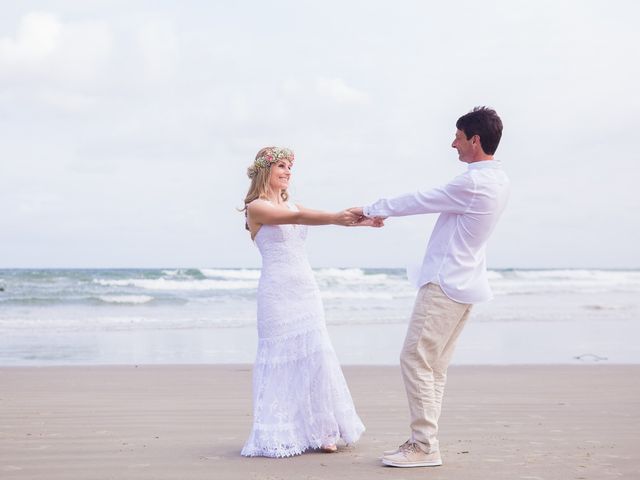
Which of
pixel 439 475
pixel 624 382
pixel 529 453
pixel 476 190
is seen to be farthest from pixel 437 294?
pixel 624 382

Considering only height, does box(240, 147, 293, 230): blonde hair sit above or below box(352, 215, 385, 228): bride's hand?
above

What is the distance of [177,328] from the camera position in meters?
15.1

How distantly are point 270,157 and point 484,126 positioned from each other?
1.43 m

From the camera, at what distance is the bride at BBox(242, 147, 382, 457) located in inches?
195

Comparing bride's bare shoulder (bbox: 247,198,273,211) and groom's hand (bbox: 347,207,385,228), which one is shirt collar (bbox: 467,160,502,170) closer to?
groom's hand (bbox: 347,207,385,228)

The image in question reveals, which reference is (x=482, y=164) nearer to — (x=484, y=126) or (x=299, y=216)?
(x=484, y=126)

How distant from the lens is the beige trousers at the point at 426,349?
4.41 meters

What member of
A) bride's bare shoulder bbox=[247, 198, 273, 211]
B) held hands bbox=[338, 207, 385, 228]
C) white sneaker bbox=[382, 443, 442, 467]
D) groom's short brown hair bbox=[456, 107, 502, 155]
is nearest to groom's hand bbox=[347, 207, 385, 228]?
held hands bbox=[338, 207, 385, 228]

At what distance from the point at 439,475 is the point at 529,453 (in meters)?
0.86

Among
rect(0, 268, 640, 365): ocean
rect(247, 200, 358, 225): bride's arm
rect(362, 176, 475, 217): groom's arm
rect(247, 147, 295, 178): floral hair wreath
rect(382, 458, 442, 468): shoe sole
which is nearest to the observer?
rect(362, 176, 475, 217): groom's arm

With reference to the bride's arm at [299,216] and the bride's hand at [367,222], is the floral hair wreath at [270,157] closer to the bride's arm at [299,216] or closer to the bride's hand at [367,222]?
the bride's arm at [299,216]

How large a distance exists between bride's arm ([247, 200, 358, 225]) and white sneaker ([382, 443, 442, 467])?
4.56 ft

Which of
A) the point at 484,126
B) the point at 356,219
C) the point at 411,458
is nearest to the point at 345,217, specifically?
the point at 356,219

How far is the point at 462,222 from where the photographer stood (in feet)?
14.3
